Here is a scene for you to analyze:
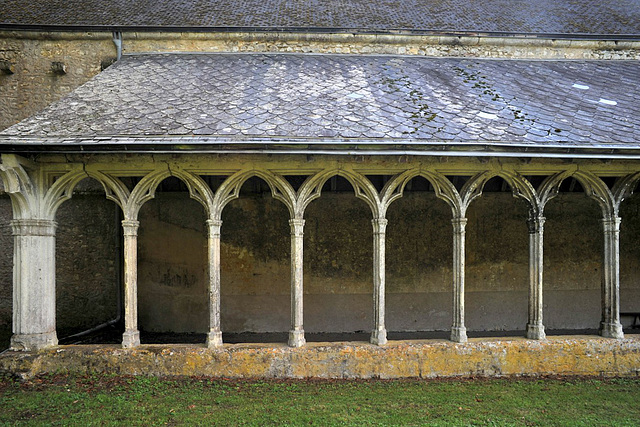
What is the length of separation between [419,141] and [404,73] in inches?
123

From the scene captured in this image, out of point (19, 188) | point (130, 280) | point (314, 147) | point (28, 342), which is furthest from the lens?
point (130, 280)

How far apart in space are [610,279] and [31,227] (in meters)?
8.18

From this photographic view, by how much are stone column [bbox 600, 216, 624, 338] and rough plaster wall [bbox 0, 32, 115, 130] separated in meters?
9.52

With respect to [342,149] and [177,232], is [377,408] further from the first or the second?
[177,232]

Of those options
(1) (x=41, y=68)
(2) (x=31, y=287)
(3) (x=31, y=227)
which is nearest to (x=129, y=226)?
(3) (x=31, y=227)

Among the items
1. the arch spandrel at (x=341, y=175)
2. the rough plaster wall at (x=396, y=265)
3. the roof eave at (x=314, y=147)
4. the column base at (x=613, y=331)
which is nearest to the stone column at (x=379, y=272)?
the arch spandrel at (x=341, y=175)

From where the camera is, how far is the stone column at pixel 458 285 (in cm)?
712

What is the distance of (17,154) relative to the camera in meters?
6.50

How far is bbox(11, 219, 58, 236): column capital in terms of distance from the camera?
681 centimetres

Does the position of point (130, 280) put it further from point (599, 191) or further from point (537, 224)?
point (599, 191)

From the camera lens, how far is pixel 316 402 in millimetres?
5871

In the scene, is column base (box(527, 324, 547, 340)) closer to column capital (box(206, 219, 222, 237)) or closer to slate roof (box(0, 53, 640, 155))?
slate roof (box(0, 53, 640, 155))

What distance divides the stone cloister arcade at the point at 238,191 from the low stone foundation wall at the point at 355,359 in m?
0.21

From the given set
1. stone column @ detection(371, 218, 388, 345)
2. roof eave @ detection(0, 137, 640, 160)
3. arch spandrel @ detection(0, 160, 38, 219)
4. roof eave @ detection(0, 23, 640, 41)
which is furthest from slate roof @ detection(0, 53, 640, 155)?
stone column @ detection(371, 218, 388, 345)
